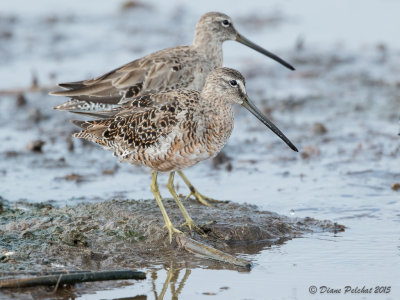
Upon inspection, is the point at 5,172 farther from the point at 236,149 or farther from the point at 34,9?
the point at 34,9

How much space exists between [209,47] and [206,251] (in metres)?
2.89

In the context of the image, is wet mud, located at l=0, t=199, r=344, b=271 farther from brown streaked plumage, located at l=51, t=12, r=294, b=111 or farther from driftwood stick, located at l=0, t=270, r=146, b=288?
brown streaked plumage, located at l=51, t=12, r=294, b=111

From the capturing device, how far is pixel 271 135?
7992 mm

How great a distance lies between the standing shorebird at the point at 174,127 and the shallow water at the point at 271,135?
2.50 feet

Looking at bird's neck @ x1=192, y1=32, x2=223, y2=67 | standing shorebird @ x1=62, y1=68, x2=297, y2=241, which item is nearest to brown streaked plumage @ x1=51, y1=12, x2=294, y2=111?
bird's neck @ x1=192, y1=32, x2=223, y2=67

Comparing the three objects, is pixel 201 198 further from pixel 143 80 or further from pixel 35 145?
pixel 35 145

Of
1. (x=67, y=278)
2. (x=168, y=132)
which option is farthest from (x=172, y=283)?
(x=168, y=132)

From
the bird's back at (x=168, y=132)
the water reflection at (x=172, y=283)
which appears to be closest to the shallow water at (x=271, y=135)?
the water reflection at (x=172, y=283)

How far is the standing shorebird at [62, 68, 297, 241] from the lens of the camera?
16.9ft

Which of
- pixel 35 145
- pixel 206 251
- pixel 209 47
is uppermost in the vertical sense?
pixel 209 47

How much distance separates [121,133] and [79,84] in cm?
159

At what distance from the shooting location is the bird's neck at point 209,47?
23.8 ft

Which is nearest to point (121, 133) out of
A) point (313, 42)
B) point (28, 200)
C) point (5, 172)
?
point (28, 200)

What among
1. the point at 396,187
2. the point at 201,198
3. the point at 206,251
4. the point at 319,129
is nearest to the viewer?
the point at 206,251
